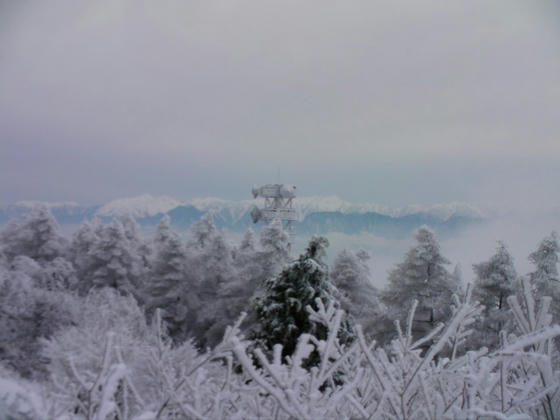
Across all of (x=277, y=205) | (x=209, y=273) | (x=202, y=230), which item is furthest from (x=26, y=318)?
(x=277, y=205)

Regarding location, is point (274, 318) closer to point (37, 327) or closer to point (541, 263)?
point (541, 263)

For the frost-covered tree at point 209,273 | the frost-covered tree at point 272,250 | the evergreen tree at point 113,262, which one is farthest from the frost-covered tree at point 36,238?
the frost-covered tree at point 272,250

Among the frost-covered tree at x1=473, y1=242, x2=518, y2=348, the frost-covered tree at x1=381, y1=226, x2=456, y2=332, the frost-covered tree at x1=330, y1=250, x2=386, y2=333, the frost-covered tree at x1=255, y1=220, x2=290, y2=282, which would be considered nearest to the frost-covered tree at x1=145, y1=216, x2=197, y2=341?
the frost-covered tree at x1=255, y1=220, x2=290, y2=282

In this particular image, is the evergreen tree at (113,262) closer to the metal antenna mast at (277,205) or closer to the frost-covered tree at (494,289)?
the metal antenna mast at (277,205)

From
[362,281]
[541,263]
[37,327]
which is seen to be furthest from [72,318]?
[541,263]

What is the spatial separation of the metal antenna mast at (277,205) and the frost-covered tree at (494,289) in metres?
12.0

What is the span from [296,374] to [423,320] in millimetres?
13721

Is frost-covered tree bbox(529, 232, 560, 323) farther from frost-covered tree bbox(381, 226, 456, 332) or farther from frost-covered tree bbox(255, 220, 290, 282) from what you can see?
frost-covered tree bbox(255, 220, 290, 282)

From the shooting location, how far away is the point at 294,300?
9.40 m

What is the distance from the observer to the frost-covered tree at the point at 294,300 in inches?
372

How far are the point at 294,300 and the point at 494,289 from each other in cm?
818

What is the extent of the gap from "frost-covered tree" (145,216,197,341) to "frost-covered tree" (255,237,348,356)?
1048 cm

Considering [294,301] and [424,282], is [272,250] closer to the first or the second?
[424,282]

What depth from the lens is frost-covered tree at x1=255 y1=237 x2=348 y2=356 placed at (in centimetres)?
945
